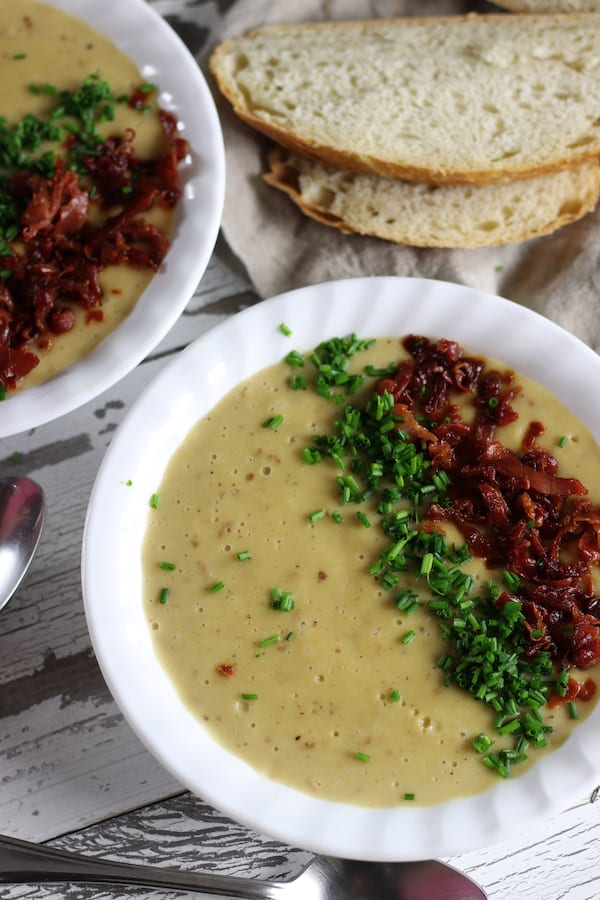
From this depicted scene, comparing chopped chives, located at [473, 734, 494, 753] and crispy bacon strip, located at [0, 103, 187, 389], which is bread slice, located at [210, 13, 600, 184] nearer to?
crispy bacon strip, located at [0, 103, 187, 389]

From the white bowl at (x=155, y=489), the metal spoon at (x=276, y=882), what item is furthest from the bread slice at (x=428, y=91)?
the metal spoon at (x=276, y=882)

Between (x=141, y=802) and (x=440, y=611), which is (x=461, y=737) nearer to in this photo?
(x=440, y=611)

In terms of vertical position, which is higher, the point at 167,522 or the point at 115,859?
the point at 167,522

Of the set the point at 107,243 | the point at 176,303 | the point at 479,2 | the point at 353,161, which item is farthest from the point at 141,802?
the point at 479,2

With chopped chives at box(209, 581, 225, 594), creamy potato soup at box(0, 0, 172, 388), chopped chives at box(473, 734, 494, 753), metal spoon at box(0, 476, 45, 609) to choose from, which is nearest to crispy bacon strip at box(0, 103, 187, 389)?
creamy potato soup at box(0, 0, 172, 388)

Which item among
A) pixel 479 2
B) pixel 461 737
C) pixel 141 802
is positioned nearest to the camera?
pixel 461 737

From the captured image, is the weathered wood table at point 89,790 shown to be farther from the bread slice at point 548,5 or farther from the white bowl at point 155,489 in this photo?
the bread slice at point 548,5

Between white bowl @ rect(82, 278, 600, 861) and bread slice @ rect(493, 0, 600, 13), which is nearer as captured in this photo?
white bowl @ rect(82, 278, 600, 861)
